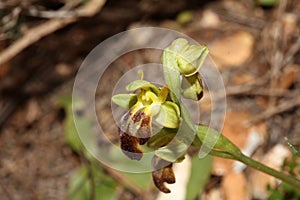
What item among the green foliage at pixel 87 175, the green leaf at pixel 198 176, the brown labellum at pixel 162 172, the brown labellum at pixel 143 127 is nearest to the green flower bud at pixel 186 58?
the brown labellum at pixel 143 127

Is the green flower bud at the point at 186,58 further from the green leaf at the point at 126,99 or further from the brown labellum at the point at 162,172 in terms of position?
the brown labellum at the point at 162,172

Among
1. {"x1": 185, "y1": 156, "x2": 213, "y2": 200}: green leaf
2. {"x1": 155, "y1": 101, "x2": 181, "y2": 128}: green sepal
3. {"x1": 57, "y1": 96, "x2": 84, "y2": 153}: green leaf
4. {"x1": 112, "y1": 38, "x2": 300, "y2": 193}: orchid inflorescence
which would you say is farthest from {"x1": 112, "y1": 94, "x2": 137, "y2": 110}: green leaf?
{"x1": 57, "y1": 96, "x2": 84, "y2": 153}: green leaf

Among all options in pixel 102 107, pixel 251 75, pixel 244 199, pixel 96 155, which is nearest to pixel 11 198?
pixel 96 155

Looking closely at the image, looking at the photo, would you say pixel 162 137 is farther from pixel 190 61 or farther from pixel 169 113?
pixel 190 61

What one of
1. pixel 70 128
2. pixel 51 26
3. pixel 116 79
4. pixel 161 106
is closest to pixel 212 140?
pixel 161 106

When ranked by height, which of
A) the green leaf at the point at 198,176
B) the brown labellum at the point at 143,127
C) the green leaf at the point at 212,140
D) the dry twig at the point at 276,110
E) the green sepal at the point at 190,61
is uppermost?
the green sepal at the point at 190,61

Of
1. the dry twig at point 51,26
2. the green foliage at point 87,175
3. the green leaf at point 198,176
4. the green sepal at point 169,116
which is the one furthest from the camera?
the dry twig at point 51,26

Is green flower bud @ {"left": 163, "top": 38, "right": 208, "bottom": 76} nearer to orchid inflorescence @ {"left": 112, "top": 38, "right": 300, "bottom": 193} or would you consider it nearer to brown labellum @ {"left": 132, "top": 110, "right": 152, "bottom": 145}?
orchid inflorescence @ {"left": 112, "top": 38, "right": 300, "bottom": 193}
